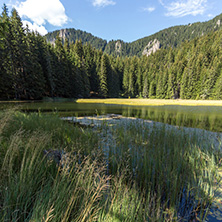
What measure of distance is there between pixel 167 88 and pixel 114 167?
2261 inches

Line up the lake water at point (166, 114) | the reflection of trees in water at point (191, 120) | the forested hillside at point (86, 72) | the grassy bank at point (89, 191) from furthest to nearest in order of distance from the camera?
the forested hillside at point (86, 72)
the lake water at point (166, 114)
the reflection of trees in water at point (191, 120)
the grassy bank at point (89, 191)

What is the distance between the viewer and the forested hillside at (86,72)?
27406 millimetres

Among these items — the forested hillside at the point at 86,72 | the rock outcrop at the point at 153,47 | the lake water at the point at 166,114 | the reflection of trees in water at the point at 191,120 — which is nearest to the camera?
the reflection of trees in water at the point at 191,120

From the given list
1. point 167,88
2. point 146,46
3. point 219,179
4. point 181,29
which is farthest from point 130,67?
point 181,29

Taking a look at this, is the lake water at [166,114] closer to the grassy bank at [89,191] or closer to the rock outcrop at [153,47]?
the grassy bank at [89,191]

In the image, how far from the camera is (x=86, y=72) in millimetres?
47156

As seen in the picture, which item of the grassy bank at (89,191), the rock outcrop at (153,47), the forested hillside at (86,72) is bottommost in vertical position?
the grassy bank at (89,191)

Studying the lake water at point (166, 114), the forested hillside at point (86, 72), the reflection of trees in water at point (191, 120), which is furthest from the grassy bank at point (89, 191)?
the forested hillside at point (86, 72)

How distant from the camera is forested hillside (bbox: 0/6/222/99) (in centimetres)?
2741

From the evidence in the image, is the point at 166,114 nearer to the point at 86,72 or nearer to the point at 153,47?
the point at 86,72

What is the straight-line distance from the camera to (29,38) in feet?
101

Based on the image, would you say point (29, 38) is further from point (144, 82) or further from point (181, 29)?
point (181, 29)

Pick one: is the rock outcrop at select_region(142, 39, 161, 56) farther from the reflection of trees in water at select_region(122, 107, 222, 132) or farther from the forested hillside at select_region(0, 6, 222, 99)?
the reflection of trees in water at select_region(122, 107, 222, 132)

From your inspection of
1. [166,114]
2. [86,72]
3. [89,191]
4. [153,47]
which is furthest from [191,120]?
[153,47]
